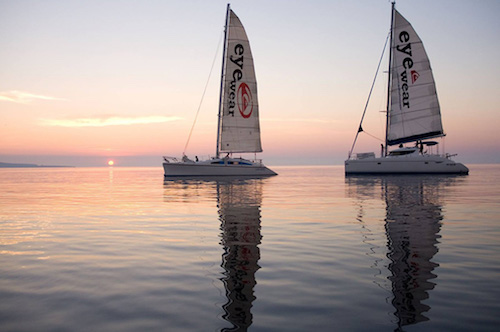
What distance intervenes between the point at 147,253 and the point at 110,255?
77 centimetres

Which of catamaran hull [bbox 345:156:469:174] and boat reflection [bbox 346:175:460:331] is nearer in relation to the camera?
boat reflection [bbox 346:175:460:331]

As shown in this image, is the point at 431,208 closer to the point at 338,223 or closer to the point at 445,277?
the point at 338,223

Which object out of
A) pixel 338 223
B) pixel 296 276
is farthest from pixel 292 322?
pixel 338 223

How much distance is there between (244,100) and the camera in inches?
2044

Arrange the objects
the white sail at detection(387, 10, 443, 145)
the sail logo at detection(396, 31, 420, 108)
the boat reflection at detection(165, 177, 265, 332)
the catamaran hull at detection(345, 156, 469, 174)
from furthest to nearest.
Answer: the catamaran hull at detection(345, 156, 469, 174) < the sail logo at detection(396, 31, 420, 108) < the white sail at detection(387, 10, 443, 145) < the boat reflection at detection(165, 177, 265, 332)

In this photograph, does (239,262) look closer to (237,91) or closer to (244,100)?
(237,91)

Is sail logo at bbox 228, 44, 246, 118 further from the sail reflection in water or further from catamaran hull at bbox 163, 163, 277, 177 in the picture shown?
the sail reflection in water

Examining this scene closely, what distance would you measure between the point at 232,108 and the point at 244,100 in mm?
2071

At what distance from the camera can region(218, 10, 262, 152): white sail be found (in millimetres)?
50656

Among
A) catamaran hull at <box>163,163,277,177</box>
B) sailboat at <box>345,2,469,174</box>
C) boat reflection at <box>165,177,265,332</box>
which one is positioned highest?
sailboat at <box>345,2,469,174</box>

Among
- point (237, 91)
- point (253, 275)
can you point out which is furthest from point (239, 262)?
point (237, 91)

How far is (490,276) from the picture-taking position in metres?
6.71

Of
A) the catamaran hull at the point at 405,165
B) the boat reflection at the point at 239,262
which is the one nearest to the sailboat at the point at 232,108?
the catamaran hull at the point at 405,165

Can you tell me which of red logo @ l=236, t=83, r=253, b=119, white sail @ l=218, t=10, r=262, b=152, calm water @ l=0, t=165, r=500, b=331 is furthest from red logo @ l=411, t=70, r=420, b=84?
calm water @ l=0, t=165, r=500, b=331
